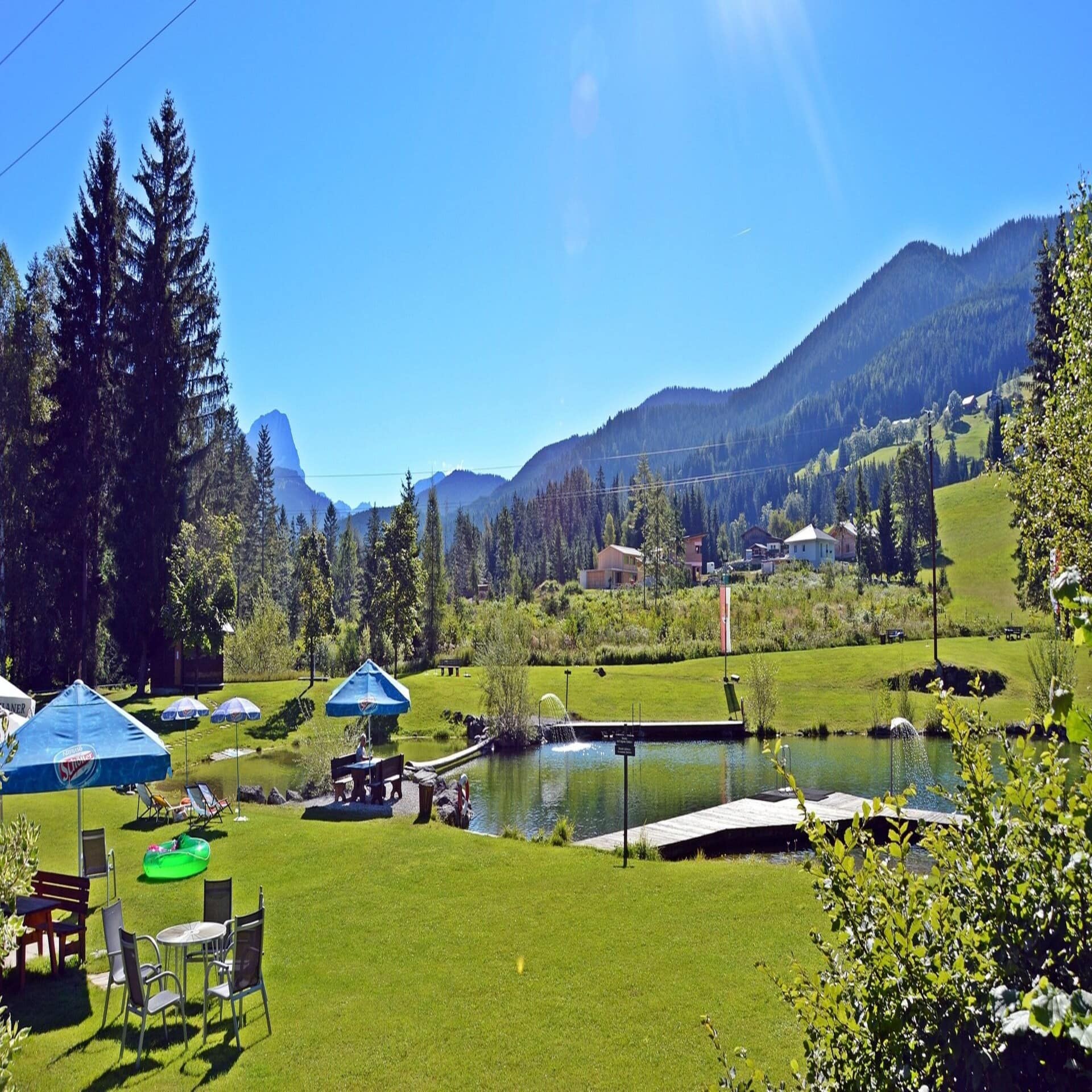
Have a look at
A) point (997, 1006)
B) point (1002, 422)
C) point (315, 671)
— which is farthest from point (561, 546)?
point (997, 1006)

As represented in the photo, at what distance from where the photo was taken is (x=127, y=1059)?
6422 mm

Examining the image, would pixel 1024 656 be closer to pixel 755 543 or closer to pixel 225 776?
pixel 225 776

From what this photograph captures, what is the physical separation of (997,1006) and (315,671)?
127 ft

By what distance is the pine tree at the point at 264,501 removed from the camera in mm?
74438

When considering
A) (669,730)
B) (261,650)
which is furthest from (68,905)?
(261,650)

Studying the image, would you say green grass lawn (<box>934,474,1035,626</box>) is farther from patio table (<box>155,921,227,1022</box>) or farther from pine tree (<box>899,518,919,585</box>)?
patio table (<box>155,921,227,1022</box>)

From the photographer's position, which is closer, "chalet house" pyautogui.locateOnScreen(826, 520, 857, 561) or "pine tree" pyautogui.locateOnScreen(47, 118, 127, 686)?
"pine tree" pyautogui.locateOnScreen(47, 118, 127, 686)

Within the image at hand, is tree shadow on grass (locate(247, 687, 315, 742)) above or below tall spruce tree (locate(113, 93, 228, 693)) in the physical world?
below

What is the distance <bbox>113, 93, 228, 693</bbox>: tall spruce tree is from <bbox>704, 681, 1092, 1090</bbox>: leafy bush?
109 feet

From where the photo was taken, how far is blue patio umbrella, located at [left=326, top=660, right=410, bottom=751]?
52.7ft

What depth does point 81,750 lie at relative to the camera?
29.2 feet

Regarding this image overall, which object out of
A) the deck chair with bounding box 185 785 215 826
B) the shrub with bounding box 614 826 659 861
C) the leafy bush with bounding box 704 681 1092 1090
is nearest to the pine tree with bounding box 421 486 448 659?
the deck chair with bounding box 185 785 215 826

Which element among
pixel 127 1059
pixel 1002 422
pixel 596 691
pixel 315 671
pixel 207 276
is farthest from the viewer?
pixel 315 671

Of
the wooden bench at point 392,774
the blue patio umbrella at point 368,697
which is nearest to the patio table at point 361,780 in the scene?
the wooden bench at point 392,774
